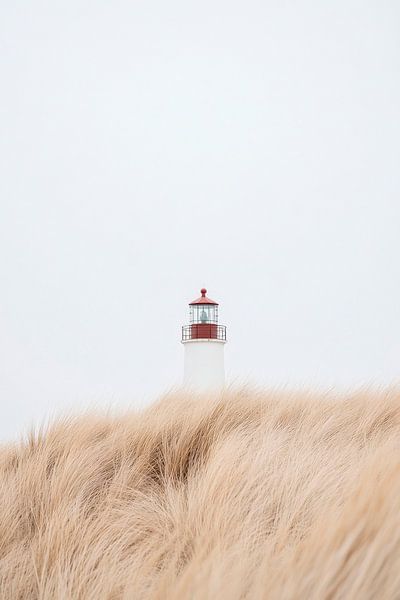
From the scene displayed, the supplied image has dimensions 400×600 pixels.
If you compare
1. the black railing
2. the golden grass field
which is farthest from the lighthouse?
the golden grass field

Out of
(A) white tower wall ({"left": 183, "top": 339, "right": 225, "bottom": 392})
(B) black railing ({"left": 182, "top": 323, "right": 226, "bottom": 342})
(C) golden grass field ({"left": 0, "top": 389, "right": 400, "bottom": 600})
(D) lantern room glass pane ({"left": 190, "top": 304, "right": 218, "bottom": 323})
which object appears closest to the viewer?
(C) golden grass field ({"left": 0, "top": 389, "right": 400, "bottom": 600})

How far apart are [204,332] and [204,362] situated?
61 cm

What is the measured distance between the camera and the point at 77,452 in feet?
9.52

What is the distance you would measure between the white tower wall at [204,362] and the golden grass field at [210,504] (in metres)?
6.83

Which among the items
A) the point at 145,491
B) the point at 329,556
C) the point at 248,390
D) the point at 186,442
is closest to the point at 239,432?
the point at 186,442

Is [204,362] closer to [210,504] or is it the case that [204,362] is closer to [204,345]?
[204,345]

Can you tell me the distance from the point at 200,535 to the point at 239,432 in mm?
1224

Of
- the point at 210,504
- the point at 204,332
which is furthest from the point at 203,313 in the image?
the point at 210,504

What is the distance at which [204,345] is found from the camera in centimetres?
1081

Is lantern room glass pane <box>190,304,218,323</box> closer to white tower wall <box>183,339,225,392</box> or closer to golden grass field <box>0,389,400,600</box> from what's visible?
white tower wall <box>183,339,225,392</box>

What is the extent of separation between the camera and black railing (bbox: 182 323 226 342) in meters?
11.0

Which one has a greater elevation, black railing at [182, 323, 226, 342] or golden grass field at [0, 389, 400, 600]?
black railing at [182, 323, 226, 342]

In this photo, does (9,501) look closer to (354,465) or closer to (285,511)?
(285,511)

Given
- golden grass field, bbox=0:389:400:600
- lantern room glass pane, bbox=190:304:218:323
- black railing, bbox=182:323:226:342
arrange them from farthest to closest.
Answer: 1. lantern room glass pane, bbox=190:304:218:323
2. black railing, bbox=182:323:226:342
3. golden grass field, bbox=0:389:400:600
